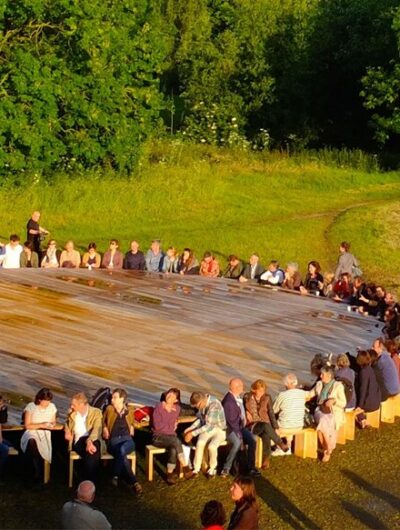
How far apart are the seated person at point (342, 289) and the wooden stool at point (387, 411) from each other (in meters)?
5.99

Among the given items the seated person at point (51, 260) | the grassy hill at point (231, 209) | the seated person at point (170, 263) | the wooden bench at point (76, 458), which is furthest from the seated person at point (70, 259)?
the wooden bench at point (76, 458)

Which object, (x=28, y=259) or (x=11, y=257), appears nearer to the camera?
(x=11, y=257)

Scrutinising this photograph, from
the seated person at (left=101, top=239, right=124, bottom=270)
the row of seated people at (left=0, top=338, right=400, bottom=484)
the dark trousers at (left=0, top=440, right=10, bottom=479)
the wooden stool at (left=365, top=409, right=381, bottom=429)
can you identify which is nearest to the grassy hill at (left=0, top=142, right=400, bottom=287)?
the seated person at (left=101, top=239, right=124, bottom=270)

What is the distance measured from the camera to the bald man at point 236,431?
1338cm

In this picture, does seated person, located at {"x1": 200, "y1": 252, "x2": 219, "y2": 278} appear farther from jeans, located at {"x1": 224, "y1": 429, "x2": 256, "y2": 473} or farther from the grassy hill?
jeans, located at {"x1": 224, "y1": 429, "x2": 256, "y2": 473}

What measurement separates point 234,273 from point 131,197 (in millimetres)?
12229

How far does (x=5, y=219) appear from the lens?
32.0 meters

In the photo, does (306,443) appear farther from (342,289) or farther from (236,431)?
(342,289)

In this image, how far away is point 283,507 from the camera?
12.7 m

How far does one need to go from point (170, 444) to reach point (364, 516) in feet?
7.92

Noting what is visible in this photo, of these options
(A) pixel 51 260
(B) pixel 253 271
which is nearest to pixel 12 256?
(A) pixel 51 260

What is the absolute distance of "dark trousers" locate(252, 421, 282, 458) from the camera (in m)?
13.7

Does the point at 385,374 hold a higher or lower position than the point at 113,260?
lower

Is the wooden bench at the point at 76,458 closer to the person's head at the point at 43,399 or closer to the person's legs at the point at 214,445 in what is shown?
the person's head at the point at 43,399
